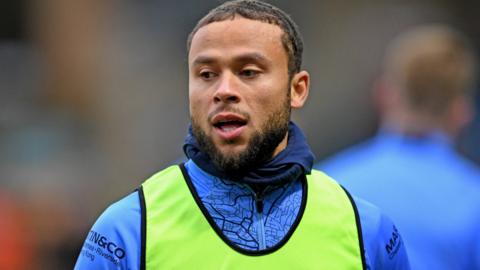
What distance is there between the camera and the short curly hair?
3.34m

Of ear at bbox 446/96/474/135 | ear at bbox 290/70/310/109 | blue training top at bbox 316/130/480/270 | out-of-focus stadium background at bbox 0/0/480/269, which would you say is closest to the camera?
ear at bbox 290/70/310/109

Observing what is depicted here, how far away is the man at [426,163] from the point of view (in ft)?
14.4

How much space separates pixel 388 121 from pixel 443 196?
1.77ft

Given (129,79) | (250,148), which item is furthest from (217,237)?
(129,79)

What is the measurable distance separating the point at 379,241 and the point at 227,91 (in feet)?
2.12

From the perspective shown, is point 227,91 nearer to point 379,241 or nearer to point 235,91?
point 235,91

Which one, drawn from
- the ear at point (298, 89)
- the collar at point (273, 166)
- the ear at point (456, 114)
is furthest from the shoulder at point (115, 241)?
the ear at point (456, 114)

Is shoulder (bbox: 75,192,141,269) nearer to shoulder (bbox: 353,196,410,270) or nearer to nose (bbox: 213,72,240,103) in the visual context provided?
nose (bbox: 213,72,240,103)

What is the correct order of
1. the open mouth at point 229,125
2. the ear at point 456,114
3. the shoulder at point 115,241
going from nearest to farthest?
the shoulder at point 115,241 → the open mouth at point 229,125 → the ear at point 456,114

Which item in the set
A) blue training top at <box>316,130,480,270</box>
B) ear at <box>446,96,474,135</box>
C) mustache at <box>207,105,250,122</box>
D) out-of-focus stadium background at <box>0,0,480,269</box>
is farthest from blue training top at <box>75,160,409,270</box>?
out-of-focus stadium background at <box>0,0,480,269</box>

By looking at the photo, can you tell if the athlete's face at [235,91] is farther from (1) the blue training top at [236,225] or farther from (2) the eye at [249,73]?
(1) the blue training top at [236,225]

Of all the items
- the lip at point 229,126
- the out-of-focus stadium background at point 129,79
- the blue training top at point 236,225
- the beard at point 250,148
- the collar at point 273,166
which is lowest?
the out-of-focus stadium background at point 129,79

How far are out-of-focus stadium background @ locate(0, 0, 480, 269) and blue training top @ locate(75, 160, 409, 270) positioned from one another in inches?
274

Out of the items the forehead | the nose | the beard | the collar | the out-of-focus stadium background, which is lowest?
the out-of-focus stadium background
